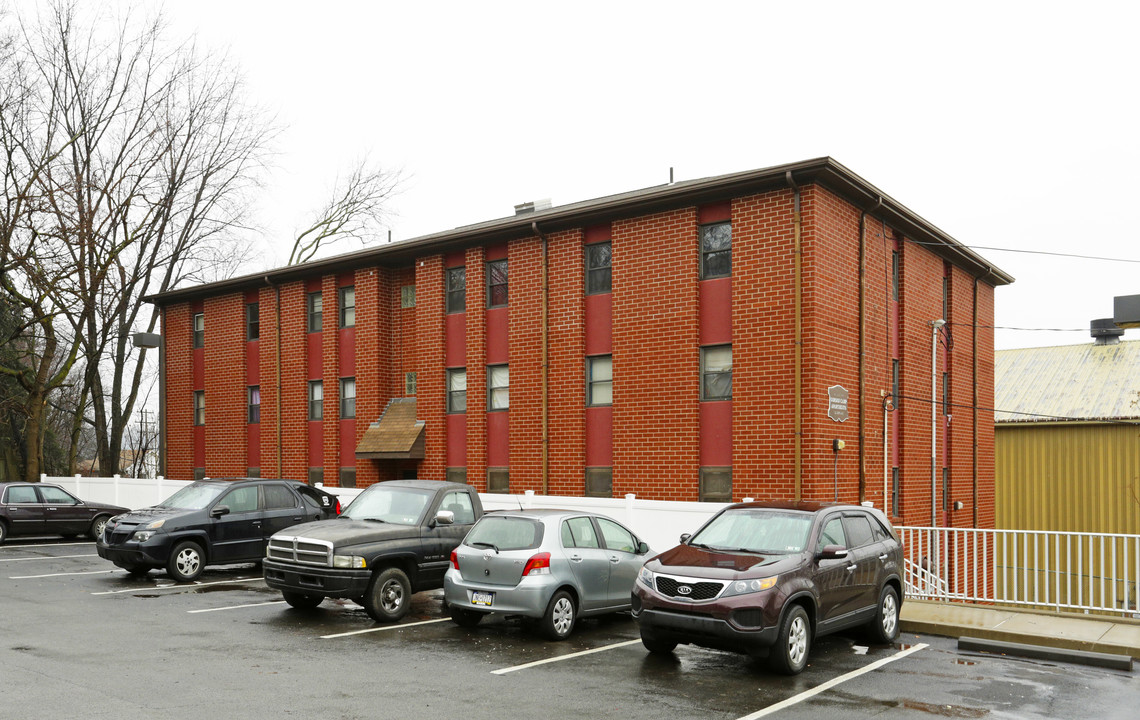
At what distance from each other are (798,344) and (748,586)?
32.6ft

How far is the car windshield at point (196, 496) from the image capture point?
640 inches

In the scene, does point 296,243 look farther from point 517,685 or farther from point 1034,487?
point 517,685

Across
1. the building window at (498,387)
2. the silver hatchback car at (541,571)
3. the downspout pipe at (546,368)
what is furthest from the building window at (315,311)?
the silver hatchback car at (541,571)

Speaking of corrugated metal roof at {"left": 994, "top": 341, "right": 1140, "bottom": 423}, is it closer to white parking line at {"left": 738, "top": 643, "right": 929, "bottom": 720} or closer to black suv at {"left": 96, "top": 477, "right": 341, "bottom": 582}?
white parking line at {"left": 738, "top": 643, "right": 929, "bottom": 720}

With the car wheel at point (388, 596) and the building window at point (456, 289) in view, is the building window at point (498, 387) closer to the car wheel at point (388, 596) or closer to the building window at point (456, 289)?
the building window at point (456, 289)

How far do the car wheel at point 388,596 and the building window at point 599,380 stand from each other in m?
9.90

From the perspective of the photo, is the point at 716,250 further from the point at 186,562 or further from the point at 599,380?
the point at 186,562

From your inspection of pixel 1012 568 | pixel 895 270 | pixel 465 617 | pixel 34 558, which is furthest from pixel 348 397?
pixel 1012 568

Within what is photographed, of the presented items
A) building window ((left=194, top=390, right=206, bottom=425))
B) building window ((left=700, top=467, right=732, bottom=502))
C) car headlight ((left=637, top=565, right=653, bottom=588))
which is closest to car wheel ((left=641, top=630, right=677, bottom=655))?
car headlight ((left=637, top=565, right=653, bottom=588))

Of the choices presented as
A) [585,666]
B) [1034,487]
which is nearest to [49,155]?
[585,666]

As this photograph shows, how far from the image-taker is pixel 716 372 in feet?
66.0

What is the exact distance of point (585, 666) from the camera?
9836 mm

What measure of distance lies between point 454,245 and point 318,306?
6361 mm

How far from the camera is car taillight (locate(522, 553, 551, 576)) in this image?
1106 cm
